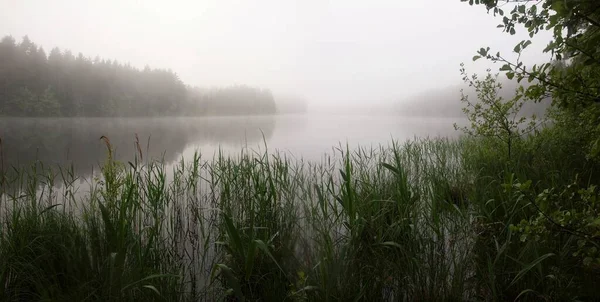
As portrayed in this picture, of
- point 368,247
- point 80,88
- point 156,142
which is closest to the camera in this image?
point 368,247

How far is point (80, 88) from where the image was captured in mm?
60812

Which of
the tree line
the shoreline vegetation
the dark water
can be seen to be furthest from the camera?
the tree line

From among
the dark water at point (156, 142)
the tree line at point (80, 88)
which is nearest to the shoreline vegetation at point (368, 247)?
the dark water at point (156, 142)

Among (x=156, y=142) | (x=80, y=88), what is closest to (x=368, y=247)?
(x=156, y=142)

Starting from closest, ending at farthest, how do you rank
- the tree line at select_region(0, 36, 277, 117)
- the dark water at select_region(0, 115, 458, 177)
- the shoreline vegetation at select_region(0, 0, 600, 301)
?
the shoreline vegetation at select_region(0, 0, 600, 301) < the dark water at select_region(0, 115, 458, 177) < the tree line at select_region(0, 36, 277, 117)

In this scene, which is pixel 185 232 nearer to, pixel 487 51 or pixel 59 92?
pixel 487 51

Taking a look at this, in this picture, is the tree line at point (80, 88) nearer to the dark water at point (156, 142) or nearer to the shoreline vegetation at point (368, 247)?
the dark water at point (156, 142)

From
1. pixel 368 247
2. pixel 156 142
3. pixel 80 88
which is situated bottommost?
pixel 156 142

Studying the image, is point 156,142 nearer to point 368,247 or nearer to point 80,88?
point 368,247

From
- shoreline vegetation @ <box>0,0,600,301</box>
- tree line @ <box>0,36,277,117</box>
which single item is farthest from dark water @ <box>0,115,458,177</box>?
tree line @ <box>0,36,277,117</box>

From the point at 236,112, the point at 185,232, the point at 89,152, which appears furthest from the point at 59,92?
the point at 185,232

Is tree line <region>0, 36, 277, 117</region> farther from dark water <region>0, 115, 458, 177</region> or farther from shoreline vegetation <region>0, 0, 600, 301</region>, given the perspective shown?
shoreline vegetation <region>0, 0, 600, 301</region>

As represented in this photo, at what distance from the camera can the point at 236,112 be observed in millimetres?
112000

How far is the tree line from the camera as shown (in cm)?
4953
